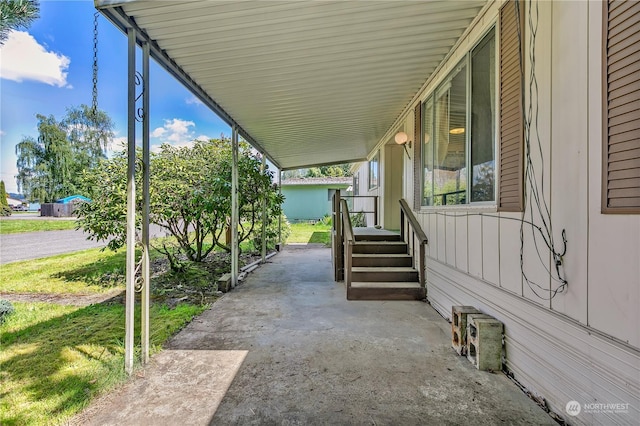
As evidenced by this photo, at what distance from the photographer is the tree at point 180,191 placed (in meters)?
5.38

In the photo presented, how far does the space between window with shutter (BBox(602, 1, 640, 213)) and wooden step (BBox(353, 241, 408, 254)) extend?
3.89 meters

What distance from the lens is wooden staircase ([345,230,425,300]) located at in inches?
180

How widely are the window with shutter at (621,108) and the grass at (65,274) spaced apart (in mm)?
6740

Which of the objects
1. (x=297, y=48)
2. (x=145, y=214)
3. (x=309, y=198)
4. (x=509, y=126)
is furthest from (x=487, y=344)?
(x=309, y=198)

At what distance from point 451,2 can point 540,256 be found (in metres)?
2.28

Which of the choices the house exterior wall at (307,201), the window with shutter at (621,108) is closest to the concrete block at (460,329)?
the window with shutter at (621,108)

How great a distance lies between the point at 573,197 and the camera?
6.11 ft

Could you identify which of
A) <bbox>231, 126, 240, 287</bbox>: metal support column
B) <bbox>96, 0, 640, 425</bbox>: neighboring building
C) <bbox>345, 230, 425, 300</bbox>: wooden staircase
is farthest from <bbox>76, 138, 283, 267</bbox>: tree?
<bbox>345, 230, 425, 300</bbox>: wooden staircase

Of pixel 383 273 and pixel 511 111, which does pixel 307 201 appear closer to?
pixel 383 273

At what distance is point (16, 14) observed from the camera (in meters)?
3.22

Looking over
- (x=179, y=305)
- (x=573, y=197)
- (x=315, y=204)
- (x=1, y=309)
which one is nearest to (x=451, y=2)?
(x=573, y=197)

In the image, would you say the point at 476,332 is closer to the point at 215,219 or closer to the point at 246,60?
the point at 246,60

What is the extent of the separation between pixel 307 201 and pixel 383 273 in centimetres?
1724

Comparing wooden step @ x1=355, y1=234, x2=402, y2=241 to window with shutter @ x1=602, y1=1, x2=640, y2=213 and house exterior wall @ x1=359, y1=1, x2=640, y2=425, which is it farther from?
window with shutter @ x1=602, y1=1, x2=640, y2=213
